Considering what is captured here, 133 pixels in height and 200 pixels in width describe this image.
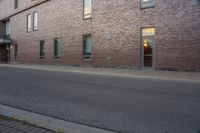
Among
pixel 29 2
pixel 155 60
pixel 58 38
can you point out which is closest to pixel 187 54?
pixel 155 60

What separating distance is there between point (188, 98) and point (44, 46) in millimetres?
21446

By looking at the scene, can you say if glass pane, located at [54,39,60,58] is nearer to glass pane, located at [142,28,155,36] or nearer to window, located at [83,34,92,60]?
→ window, located at [83,34,92,60]

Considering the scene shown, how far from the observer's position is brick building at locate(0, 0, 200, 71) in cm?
1555

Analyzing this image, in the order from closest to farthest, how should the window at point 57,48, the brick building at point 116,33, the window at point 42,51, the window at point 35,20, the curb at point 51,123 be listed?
the curb at point 51,123 → the brick building at point 116,33 → the window at point 57,48 → the window at point 42,51 → the window at point 35,20

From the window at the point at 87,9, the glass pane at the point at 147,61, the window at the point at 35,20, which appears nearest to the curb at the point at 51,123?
the glass pane at the point at 147,61

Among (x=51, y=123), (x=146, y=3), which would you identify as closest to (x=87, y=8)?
(x=146, y=3)

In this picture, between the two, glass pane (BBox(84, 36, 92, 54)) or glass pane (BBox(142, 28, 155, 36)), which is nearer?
glass pane (BBox(142, 28, 155, 36))

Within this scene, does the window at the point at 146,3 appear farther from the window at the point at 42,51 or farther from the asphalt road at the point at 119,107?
the window at the point at 42,51

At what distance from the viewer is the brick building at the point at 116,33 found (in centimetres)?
1555

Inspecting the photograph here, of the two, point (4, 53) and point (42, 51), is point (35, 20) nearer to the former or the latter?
point (42, 51)

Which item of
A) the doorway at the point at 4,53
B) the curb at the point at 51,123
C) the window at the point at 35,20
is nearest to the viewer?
the curb at the point at 51,123

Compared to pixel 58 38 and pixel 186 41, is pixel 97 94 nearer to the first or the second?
pixel 186 41

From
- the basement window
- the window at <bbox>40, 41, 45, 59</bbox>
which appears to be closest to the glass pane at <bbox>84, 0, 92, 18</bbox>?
the basement window

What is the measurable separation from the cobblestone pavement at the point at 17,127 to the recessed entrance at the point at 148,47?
521 inches
